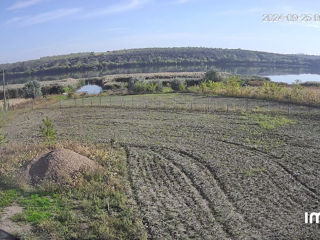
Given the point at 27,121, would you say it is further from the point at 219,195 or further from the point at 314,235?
the point at 314,235

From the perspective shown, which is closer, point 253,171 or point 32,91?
point 253,171

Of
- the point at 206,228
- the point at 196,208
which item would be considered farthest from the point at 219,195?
the point at 206,228

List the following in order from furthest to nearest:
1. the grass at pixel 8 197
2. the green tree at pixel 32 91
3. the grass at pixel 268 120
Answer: the green tree at pixel 32 91 < the grass at pixel 268 120 < the grass at pixel 8 197

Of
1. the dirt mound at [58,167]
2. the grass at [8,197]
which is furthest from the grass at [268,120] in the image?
the grass at [8,197]

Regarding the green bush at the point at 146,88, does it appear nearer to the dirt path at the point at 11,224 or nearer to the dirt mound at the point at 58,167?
the dirt mound at the point at 58,167

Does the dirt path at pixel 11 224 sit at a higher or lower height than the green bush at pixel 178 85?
lower

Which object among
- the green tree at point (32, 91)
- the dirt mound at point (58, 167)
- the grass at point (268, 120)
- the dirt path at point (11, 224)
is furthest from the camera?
the green tree at point (32, 91)

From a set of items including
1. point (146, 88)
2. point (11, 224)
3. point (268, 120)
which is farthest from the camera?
point (146, 88)

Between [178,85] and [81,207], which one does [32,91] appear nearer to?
[178,85]

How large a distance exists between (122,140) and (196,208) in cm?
977

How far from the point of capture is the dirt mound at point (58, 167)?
492 inches

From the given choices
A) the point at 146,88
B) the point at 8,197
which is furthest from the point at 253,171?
the point at 146,88

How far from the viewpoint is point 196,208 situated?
10414mm

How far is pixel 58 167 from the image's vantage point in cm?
1286
